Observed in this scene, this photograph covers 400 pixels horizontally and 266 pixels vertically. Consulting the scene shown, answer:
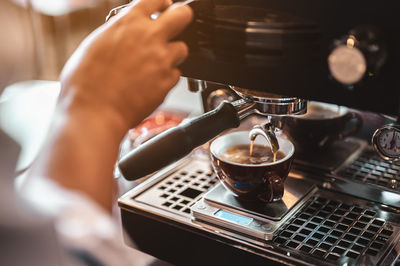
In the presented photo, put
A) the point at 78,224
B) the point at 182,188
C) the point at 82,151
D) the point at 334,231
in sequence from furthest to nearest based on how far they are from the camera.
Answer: the point at 182,188 → the point at 334,231 → the point at 82,151 → the point at 78,224

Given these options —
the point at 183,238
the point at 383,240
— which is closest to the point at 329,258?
the point at 383,240

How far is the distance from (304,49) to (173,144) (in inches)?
8.4

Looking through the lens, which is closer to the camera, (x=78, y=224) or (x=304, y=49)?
(x=78, y=224)

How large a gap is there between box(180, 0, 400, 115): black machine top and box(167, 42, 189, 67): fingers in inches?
0.7

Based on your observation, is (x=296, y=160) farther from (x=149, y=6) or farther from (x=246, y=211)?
(x=149, y=6)

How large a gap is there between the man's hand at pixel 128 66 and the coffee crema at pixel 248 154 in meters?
0.25

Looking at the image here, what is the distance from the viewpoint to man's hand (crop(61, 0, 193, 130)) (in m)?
0.54

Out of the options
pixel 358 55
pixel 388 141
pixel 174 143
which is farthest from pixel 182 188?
pixel 358 55

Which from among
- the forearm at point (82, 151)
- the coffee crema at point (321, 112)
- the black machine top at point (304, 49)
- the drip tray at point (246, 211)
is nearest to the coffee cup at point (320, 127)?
the coffee crema at point (321, 112)

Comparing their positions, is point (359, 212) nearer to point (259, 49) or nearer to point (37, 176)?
point (259, 49)

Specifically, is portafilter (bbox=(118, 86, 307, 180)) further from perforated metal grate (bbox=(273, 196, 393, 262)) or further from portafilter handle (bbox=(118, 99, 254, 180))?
perforated metal grate (bbox=(273, 196, 393, 262))

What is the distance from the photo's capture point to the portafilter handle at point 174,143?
0.65 metres

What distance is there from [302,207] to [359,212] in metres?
0.09

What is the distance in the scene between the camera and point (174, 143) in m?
0.66
